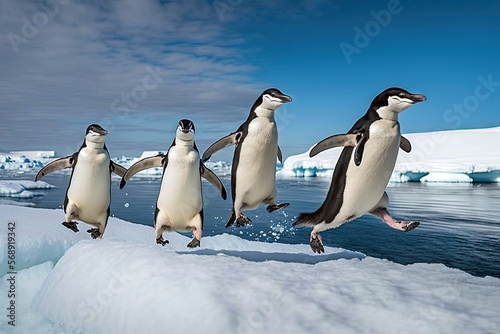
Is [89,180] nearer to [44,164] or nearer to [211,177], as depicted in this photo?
[211,177]

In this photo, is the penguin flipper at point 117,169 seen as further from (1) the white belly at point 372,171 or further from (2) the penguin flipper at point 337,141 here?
(1) the white belly at point 372,171

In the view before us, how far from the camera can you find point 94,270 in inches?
153

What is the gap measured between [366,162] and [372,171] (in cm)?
10

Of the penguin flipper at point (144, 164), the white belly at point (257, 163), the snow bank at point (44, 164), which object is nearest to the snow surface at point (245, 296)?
the white belly at point (257, 163)

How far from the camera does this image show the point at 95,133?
14.9 feet

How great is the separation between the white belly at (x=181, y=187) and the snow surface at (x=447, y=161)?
113ft

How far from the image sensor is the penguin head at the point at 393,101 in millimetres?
3566

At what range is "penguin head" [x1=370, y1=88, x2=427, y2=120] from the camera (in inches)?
140

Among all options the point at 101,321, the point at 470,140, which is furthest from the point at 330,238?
the point at 470,140

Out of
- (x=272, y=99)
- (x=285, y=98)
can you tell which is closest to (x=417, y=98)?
(x=285, y=98)

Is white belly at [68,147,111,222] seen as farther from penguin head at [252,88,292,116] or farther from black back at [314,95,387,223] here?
black back at [314,95,387,223]

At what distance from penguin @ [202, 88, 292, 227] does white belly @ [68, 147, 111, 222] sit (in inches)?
44.7

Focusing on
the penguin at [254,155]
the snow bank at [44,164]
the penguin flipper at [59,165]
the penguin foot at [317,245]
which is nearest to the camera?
the penguin foot at [317,245]

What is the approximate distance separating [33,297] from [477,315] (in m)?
4.10
